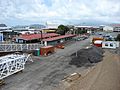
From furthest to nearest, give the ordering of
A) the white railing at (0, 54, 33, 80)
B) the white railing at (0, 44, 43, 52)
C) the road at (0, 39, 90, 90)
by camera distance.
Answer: the white railing at (0, 44, 43, 52) < the white railing at (0, 54, 33, 80) < the road at (0, 39, 90, 90)

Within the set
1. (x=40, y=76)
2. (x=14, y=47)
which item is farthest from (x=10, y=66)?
Result: (x=14, y=47)

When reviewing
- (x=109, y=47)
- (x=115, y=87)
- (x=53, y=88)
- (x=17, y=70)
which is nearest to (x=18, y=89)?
(x=53, y=88)

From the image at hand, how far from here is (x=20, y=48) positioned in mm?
39469

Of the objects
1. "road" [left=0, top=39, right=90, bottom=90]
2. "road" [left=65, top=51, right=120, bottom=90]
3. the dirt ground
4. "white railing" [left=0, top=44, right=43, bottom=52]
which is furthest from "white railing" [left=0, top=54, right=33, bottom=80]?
"white railing" [left=0, top=44, right=43, bottom=52]

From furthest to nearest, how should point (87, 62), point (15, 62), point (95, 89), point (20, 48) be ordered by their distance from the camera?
point (20, 48)
point (87, 62)
point (15, 62)
point (95, 89)

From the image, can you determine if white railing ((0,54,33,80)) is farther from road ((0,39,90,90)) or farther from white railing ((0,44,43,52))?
Answer: white railing ((0,44,43,52))

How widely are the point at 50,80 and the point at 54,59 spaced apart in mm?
13126

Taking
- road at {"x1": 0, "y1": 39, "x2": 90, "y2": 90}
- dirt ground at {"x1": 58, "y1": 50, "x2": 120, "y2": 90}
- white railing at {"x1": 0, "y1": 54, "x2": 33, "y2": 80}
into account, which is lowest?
road at {"x1": 0, "y1": 39, "x2": 90, "y2": 90}

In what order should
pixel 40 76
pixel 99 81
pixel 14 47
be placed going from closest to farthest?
1. pixel 99 81
2. pixel 40 76
3. pixel 14 47

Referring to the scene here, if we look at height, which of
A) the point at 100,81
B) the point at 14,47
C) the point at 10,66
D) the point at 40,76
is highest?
the point at 14,47

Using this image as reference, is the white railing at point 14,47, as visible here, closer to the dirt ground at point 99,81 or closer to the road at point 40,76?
the road at point 40,76

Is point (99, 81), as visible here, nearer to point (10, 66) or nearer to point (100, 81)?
point (100, 81)

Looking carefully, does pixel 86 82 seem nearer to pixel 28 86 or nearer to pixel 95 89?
pixel 95 89

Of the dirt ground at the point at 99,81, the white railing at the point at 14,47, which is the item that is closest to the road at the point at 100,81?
the dirt ground at the point at 99,81
